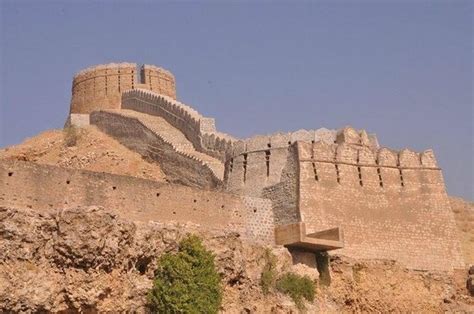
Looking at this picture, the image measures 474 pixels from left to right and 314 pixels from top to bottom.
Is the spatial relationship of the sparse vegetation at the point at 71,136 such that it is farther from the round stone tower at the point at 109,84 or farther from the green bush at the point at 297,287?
the green bush at the point at 297,287

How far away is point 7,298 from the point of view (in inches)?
736

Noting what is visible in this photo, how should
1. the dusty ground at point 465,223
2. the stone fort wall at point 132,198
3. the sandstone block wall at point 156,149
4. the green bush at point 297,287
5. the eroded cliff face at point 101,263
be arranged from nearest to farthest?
the eroded cliff face at point 101,263, the stone fort wall at point 132,198, the green bush at point 297,287, the dusty ground at point 465,223, the sandstone block wall at point 156,149

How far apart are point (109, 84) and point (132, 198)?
69.8ft

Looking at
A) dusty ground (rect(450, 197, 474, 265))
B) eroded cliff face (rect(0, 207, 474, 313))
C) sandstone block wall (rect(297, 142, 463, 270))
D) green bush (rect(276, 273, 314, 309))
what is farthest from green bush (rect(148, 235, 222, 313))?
dusty ground (rect(450, 197, 474, 265))

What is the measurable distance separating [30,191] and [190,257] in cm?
399

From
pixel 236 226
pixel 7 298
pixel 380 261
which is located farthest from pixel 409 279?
pixel 7 298

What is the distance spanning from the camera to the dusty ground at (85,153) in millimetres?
35844

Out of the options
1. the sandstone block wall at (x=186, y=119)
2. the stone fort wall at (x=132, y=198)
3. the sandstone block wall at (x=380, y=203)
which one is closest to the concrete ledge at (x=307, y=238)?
the stone fort wall at (x=132, y=198)

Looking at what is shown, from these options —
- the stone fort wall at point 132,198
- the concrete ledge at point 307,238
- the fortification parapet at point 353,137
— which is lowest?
the concrete ledge at point 307,238

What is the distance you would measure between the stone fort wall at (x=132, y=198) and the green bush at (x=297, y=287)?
1.81m

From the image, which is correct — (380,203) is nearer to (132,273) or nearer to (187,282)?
(187,282)

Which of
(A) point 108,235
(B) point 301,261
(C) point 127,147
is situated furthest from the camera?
(C) point 127,147

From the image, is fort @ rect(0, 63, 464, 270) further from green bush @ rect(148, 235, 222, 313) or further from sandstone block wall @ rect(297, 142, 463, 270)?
green bush @ rect(148, 235, 222, 313)

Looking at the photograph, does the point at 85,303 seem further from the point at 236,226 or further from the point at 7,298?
the point at 236,226
